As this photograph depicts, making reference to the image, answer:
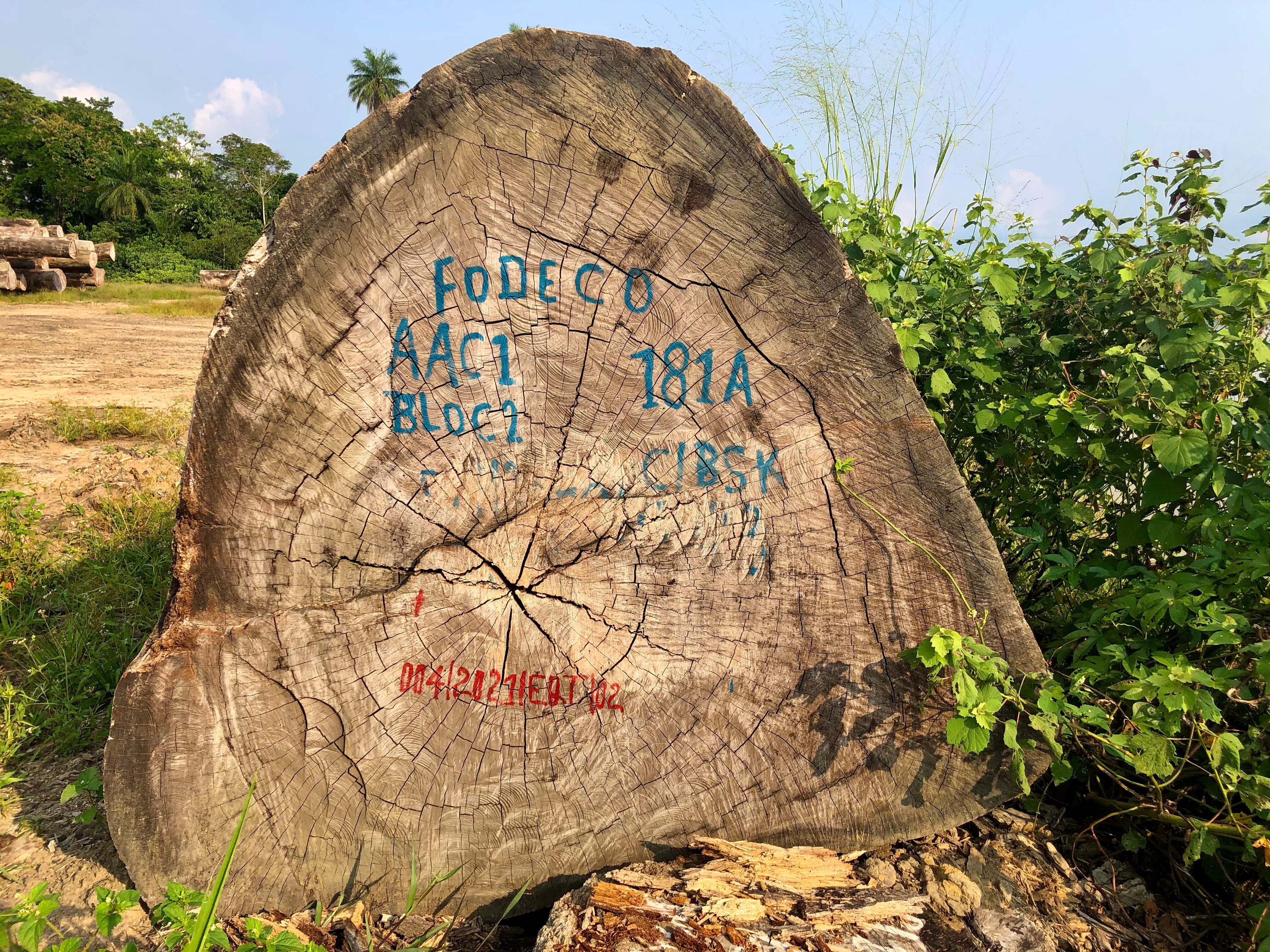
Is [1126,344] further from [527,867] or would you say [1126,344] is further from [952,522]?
[527,867]

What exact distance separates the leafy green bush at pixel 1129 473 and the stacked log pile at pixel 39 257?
17277 millimetres

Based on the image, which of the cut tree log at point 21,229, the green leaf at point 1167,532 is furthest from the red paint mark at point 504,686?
the cut tree log at point 21,229

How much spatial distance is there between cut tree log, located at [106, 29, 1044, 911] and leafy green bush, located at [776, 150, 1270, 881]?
0.21m

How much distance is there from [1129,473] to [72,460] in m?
5.02

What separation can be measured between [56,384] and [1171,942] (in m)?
7.96

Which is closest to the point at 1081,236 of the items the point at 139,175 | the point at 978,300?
the point at 978,300

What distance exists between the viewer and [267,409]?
163 cm

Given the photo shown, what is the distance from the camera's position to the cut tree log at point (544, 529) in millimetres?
1589

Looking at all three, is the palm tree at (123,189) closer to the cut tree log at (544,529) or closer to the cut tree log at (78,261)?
the cut tree log at (78,261)

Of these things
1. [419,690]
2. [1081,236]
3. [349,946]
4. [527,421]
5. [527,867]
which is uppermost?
[1081,236]

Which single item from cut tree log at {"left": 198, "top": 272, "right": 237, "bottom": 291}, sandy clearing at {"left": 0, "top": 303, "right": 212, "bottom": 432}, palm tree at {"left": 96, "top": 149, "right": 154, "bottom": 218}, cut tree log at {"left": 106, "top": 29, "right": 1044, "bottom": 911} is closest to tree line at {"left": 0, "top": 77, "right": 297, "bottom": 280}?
palm tree at {"left": 96, "top": 149, "right": 154, "bottom": 218}

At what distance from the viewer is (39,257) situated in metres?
15.1

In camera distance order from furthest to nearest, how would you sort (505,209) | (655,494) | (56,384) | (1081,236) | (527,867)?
(56,384) < (1081,236) < (527,867) < (655,494) < (505,209)

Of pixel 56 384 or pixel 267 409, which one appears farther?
pixel 56 384
